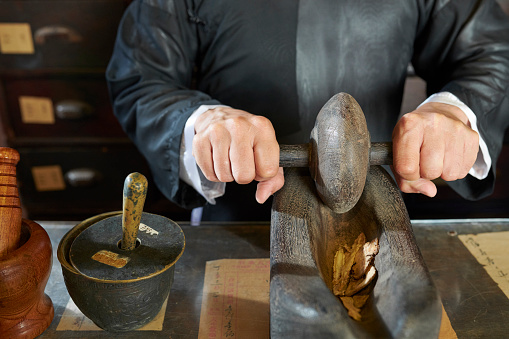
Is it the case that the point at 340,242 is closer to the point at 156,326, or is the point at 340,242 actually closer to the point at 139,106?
the point at 156,326

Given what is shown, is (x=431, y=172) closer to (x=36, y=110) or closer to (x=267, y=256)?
(x=267, y=256)

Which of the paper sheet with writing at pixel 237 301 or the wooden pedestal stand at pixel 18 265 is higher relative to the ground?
the wooden pedestal stand at pixel 18 265

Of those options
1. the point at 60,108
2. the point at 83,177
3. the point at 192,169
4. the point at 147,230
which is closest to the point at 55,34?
the point at 60,108

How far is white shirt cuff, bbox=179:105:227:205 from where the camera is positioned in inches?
36.2

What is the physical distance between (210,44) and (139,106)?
25cm

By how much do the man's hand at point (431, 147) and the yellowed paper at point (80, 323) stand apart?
491 mm

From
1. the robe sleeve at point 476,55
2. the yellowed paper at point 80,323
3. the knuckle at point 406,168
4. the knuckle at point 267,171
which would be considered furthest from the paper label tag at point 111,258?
the robe sleeve at point 476,55

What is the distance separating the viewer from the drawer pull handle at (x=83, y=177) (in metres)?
1.90

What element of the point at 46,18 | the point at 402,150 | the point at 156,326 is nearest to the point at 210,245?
the point at 156,326

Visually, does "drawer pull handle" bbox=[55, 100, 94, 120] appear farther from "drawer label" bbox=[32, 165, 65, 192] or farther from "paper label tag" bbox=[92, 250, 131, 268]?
"paper label tag" bbox=[92, 250, 131, 268]

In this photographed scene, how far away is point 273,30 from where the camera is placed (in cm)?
106

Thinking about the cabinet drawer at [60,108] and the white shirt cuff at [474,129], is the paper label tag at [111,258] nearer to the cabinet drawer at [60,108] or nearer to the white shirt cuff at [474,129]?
the white shirt cuff at [474,129]

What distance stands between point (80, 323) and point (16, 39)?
1.34m

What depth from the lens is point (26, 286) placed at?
0.67m
